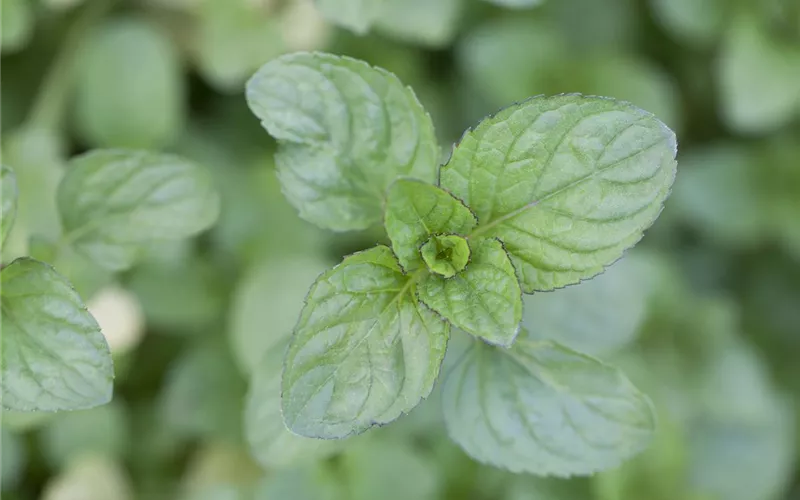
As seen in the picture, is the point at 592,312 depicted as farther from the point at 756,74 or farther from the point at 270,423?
the point at 756,74

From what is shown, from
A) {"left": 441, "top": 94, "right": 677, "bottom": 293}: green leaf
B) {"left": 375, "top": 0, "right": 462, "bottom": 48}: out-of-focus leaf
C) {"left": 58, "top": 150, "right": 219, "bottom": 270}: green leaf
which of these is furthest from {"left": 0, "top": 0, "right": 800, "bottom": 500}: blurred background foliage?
{"left": 441, "top": 94, "right": 677, "bottom": 293}: green leaf

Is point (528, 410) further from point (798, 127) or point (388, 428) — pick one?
point (798, 127)

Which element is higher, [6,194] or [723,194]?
[6,194]

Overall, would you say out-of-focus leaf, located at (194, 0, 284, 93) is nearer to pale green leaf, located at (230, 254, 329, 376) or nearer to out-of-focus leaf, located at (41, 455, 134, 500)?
pale green leaf, located at (230, 254, 329, 376)

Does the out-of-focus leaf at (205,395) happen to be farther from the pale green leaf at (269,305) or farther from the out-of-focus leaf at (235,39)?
the out-of-focus leaf at (235,39)

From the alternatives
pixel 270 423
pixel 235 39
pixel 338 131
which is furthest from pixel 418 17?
pixel 270 423

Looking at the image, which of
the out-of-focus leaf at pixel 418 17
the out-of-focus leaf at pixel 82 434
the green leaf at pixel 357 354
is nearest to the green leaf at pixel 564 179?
the green leaf at pixel 357 354
